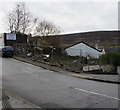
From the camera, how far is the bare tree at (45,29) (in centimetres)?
5042

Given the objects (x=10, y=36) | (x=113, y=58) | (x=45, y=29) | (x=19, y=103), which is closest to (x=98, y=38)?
(x=45, y=29)

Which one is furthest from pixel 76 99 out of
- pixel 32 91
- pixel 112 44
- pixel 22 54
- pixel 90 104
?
pixel 112 44

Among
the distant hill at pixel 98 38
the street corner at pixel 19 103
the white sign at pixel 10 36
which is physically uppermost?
the distant hill at pixel 98 38

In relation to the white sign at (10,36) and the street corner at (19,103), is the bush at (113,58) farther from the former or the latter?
the white sign at (10,36)

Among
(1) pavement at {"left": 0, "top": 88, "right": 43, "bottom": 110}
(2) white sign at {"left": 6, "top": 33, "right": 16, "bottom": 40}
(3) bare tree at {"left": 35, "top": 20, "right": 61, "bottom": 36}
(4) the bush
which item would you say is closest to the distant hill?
(3) bare tree at {"left": 35, "top": 20, "right": 61, "bottom": 36}

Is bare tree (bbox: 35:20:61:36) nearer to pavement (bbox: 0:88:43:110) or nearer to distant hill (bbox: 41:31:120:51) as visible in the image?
distant hill (bbox: 41:31:120:51)

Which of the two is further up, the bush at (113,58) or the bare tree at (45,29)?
the bare tree at (45,29)

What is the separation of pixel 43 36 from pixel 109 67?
98.7 feet

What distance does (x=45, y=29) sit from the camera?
5138cm

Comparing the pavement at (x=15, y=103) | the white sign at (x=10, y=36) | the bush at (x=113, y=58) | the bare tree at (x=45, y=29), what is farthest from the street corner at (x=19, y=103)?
the bare tree at (x=45, y=29)

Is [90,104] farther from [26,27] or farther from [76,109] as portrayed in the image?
[26,27]

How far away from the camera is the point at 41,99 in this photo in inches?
304

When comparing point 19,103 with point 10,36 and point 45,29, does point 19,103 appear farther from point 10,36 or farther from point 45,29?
point 45,29

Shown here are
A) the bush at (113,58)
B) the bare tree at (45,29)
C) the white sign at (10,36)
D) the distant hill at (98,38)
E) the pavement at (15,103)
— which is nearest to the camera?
the pavement at (15,103)
